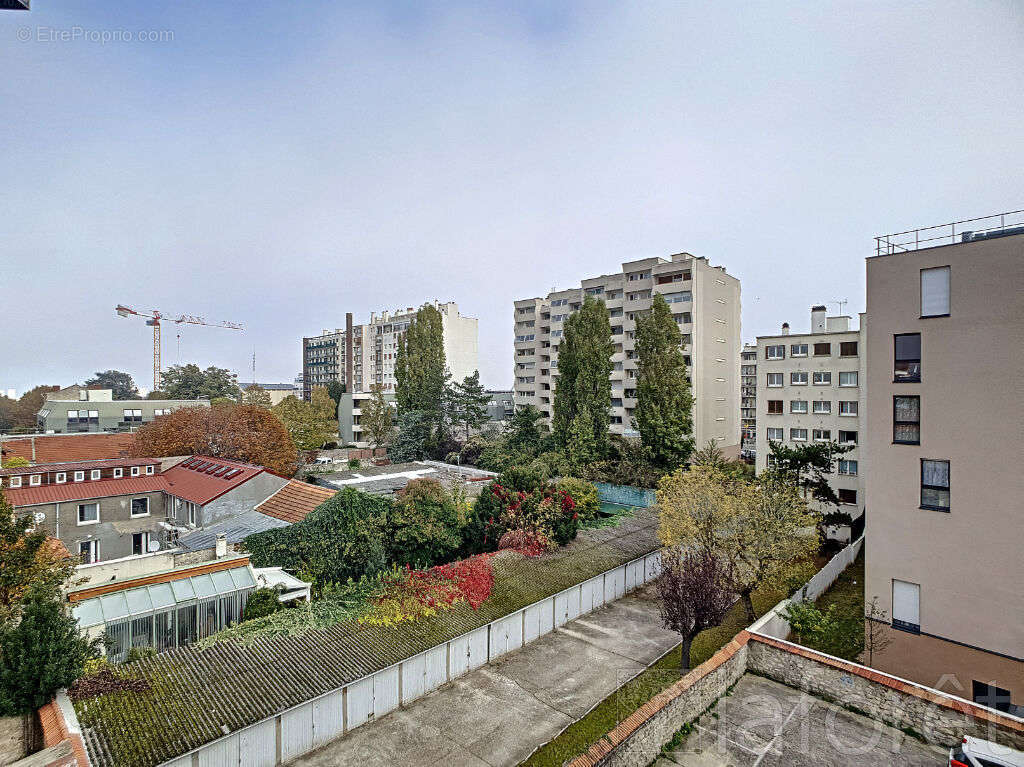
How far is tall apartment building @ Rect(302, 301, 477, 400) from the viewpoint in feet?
284

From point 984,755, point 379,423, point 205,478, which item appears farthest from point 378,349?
point 984,755

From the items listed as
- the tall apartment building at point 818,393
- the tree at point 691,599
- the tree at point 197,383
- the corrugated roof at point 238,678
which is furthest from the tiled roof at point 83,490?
the tree at point 197,383

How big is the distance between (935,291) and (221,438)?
42.9 meters

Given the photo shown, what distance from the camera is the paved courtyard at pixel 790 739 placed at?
962cm

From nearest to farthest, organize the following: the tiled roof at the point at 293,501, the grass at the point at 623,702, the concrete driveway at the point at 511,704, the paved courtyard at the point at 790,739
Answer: the paved courtyard at the point at 790,739 → the concrete driveway at the point at 511,704 → the grass at the point at 623,702 → the tiled roof at the point at 293,501

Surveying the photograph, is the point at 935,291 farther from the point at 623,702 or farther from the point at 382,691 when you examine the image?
the point at 382,691

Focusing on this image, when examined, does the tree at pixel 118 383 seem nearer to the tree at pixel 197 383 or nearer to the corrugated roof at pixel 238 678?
the tree at pixel 197 383

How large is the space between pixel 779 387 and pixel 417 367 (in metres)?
33.3

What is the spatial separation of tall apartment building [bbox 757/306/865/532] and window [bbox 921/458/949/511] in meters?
18.3

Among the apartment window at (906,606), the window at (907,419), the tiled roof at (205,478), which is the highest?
the window at (907,419)

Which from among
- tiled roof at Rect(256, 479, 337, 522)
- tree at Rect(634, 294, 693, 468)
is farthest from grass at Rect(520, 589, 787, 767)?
tree at Rect(634, 294, 693, 468)

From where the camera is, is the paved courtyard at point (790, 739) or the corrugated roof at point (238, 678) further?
the paved courtyard at point (790, 739)

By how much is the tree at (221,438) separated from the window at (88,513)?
11.4m

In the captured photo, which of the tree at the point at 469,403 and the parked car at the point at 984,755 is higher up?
the tree at the point at 469,403
